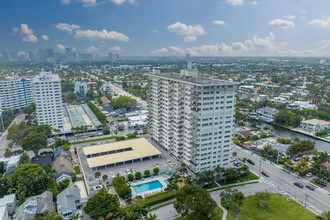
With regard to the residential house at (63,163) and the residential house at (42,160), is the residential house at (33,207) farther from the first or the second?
the residential house at (42,160)

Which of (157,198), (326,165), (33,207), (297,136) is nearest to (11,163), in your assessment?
(33,207)

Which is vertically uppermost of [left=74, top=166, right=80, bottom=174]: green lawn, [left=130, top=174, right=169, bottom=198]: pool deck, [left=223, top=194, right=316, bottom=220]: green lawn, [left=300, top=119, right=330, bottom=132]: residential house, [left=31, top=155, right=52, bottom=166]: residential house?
[left=300, top=119, right=330, bottom=132]: residential house

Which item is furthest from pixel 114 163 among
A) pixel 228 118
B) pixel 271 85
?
pixel 271 85

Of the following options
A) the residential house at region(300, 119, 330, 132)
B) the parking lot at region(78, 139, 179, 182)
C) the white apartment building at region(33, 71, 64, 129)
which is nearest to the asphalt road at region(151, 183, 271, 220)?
the parking lot at region(78, 139, 179, 182)

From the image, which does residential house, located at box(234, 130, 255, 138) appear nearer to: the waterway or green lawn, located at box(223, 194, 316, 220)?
the waterway

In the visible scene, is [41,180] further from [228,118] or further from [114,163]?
[228,118]

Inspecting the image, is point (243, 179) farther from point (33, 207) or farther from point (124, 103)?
point (124, 103)
